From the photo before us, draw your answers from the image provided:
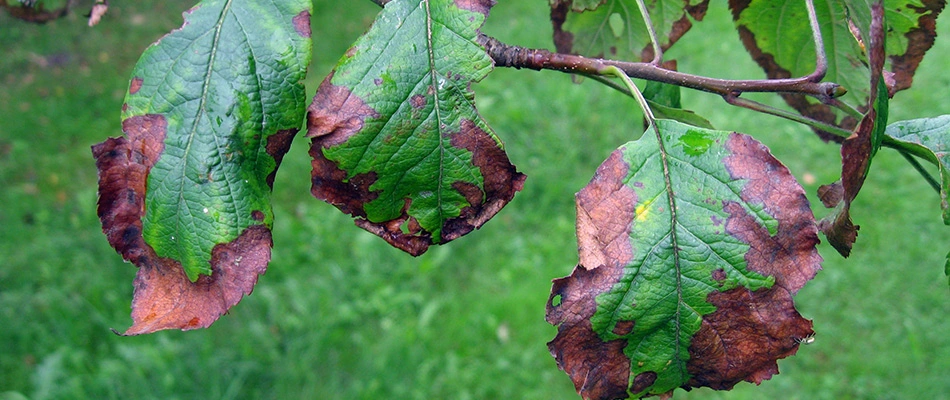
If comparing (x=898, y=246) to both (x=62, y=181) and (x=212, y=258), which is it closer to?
(x=212, y=258)

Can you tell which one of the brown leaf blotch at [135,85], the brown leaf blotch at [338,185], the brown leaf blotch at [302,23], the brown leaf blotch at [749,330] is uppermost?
the brown leaf blotch at [302,23]

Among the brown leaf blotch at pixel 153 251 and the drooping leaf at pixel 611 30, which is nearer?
the brown leaf blotch at pixel 153 251

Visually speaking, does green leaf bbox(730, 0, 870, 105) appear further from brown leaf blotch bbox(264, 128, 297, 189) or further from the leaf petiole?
brown leaf blotch bbox(264, 128, 297, 189)

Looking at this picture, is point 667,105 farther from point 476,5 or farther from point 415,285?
point 415,285

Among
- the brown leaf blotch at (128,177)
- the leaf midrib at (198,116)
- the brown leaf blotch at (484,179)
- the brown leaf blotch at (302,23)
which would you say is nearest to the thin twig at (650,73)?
the brown leaf blotch at (484,179)

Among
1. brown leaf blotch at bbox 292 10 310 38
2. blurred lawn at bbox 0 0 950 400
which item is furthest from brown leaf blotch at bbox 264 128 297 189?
blurred lawn at bbox 0 0 950 400

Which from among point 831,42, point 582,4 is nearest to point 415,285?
point 582,4

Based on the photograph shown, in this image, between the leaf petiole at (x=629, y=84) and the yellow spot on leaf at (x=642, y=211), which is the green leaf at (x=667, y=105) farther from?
the yellow spot on leaf at (x=642, y=211)
